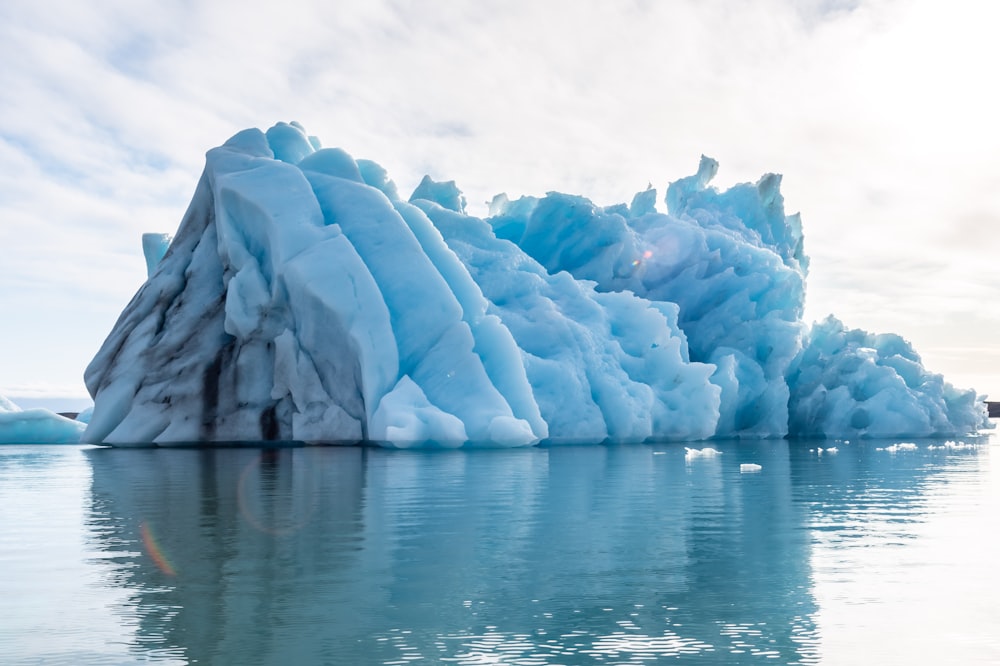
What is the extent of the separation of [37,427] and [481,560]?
30657 millimetres

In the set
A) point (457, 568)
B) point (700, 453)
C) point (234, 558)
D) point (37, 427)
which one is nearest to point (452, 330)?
point (700, 453)

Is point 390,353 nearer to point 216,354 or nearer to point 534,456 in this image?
point 534,456

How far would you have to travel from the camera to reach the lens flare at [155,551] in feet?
24.4

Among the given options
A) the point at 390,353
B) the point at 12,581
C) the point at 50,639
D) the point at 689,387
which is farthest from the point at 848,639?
the point at 689,387

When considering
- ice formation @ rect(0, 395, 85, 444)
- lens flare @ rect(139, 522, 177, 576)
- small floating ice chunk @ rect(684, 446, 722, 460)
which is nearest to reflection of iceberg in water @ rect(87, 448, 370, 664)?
lens flare @ rect(139, 522, 177, 576)

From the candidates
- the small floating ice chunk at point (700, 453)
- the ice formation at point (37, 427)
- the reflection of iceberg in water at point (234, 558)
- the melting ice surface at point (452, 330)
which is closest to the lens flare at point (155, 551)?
the reflection of iceberg in water at point (234, 558)

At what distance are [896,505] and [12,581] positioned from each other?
32.3 ft

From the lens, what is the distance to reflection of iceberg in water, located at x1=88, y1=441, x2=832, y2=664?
5.28m

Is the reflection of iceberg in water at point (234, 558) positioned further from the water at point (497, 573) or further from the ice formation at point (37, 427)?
the ice formation at point (37, 427)

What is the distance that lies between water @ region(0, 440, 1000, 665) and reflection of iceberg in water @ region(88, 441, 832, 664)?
1.0 inches

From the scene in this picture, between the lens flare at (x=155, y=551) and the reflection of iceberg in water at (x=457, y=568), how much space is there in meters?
0.03

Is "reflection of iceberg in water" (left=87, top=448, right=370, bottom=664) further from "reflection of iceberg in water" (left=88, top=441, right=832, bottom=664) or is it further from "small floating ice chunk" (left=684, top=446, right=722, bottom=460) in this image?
"small floating ice chunk" (left=684, top=446, right=722, bottom=460)

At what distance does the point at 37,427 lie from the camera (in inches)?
1344

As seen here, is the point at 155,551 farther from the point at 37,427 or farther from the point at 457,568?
the point at 37,427
